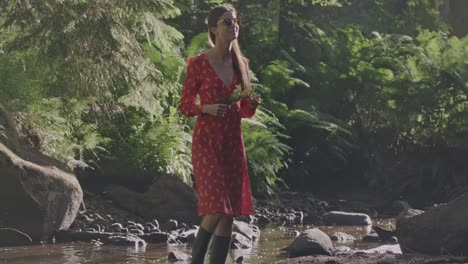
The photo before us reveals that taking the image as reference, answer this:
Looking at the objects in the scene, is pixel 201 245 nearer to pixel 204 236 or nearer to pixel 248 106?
pixel 204 236

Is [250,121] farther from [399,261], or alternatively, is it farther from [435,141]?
[399,261]

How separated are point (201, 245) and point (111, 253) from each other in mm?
3399

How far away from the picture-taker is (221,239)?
6500 millimetres

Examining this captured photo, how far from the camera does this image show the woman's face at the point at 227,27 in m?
6.50

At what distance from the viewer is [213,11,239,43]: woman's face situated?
21.3 feet

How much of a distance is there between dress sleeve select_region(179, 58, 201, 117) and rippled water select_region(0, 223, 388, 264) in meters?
2.92

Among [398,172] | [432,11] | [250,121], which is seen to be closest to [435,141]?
[398,172]

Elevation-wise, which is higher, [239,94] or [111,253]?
[239,94]

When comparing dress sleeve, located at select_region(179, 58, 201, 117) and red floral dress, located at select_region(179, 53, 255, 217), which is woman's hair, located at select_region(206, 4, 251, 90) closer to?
red floral dress, located at select_region(179, 53, 255, 217)

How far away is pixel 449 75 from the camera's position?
1622cm

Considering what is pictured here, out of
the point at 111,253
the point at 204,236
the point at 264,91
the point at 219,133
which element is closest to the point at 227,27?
the point at 219,133

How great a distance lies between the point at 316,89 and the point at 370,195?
2236mm

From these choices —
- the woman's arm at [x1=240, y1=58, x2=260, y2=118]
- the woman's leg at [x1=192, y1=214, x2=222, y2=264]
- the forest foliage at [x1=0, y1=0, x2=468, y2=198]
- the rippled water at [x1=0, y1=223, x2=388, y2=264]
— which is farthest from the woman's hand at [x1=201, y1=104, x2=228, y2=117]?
the forest foliage at [x1=0, y1=0, x2=468, y2=198]

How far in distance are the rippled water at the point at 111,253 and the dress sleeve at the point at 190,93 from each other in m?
2.92
